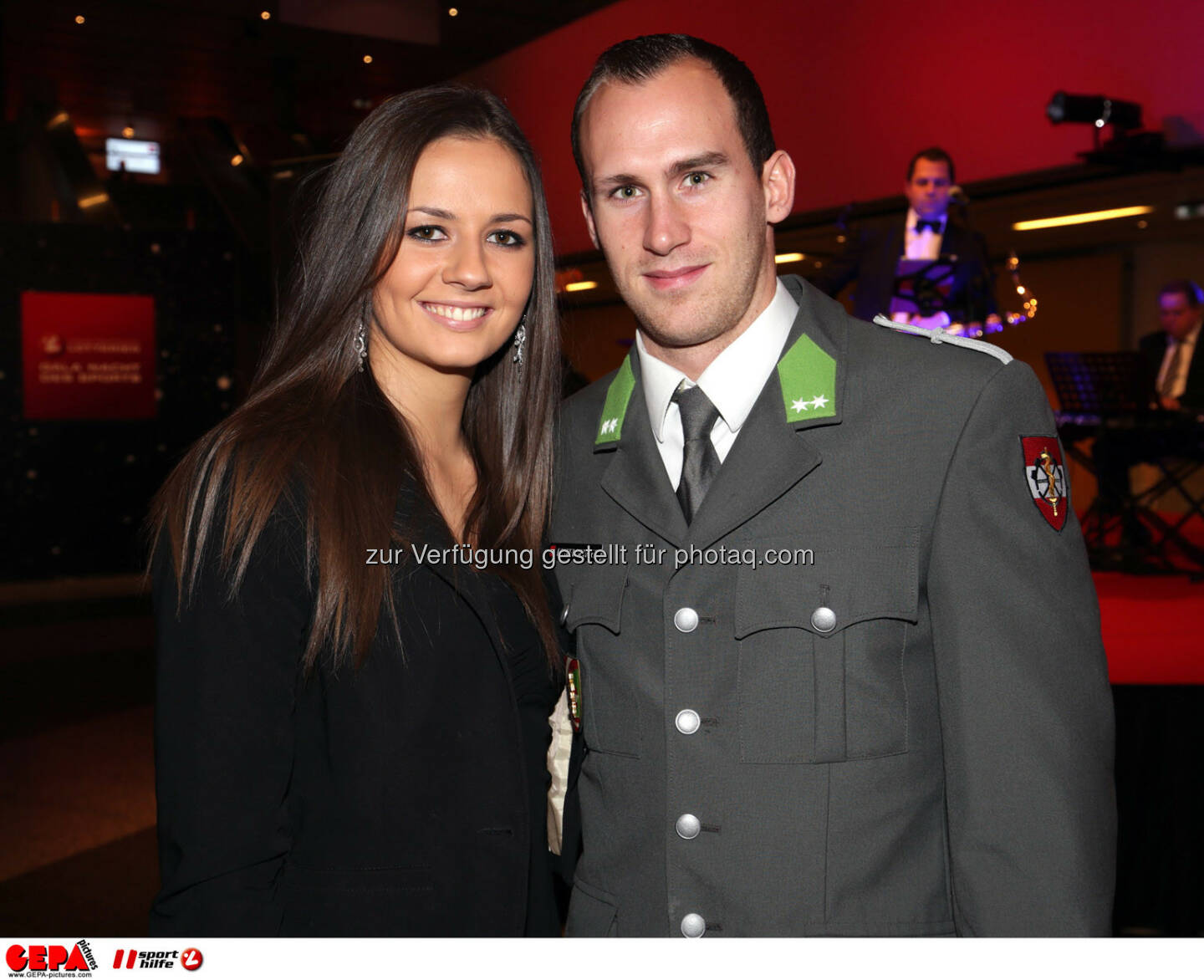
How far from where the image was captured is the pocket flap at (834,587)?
137cm

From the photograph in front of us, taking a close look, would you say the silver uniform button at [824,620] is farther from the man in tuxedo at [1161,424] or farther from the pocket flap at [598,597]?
the man in tuxedo at [1161,424]

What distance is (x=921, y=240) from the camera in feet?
16.9

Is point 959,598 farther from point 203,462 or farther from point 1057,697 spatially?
point 203,462

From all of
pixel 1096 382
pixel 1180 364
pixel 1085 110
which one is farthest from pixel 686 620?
pixel 1180 364

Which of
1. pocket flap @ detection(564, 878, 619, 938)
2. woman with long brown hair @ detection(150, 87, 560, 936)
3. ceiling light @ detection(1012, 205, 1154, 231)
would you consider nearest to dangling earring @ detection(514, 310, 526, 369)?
woman with long brown hair @ detection(150, 87, 560, 936)

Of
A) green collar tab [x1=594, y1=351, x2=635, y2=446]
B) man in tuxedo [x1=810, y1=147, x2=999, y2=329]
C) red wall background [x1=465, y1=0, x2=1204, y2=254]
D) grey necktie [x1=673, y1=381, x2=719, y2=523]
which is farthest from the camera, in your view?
red wall background [x1=465, y1=0, x2=1204, y2=254]

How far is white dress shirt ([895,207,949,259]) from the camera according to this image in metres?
5.11

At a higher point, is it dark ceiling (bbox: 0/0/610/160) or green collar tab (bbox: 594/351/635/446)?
dark ceiling (bbox: 0/0/610/160)

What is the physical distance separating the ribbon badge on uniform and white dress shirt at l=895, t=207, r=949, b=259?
398 centimetres

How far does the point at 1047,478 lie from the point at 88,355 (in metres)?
8.15

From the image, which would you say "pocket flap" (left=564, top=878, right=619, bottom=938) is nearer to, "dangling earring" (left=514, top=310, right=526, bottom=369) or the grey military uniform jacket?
the grey military uniform jacket

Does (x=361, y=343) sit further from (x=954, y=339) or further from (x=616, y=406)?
(x=954, y=339)
